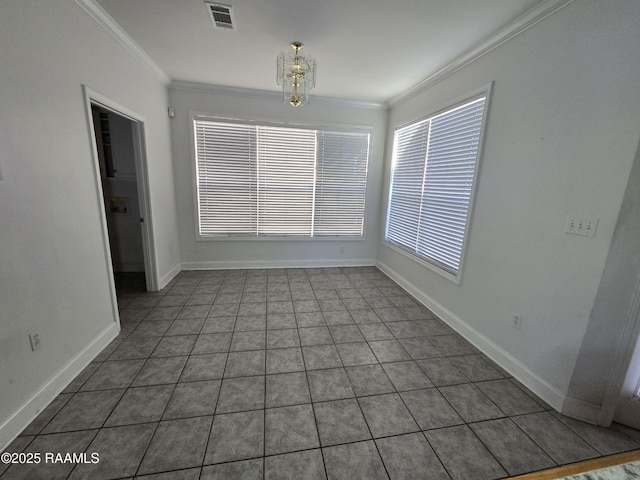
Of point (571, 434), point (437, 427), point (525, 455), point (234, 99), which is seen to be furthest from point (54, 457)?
point (234, 99)

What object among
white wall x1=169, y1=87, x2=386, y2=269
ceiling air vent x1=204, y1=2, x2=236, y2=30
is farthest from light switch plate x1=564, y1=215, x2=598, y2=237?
white wall x1=169, y1=87, x2=386, y2=269

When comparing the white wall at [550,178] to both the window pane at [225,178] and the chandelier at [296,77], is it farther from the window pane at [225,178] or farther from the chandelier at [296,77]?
the window pane at [225,178]

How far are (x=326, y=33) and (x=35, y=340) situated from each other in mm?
3079

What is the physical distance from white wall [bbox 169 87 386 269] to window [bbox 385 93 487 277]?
1.73 ft

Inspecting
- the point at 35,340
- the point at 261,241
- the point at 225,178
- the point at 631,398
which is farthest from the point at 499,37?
the point at 35,340

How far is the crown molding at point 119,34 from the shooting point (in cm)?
197

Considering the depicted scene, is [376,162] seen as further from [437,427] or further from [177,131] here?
[437,427]

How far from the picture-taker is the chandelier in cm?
238

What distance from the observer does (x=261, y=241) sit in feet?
14.1

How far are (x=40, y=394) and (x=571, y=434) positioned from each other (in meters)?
3.26

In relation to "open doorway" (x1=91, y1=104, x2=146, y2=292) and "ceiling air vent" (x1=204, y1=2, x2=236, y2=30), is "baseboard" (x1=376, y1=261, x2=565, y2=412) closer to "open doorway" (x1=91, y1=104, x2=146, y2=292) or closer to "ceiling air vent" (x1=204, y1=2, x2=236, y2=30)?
"ceiling air vent" (x1=204, y1=2, x2=236, y2=30)

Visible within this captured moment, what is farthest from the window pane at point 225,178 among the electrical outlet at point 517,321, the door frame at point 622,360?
the door frame at point 622,360

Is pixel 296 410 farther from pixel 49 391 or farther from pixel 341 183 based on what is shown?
pixel 341 183

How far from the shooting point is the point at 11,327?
143cm
